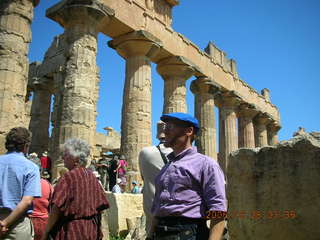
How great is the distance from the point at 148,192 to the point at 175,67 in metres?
13.8

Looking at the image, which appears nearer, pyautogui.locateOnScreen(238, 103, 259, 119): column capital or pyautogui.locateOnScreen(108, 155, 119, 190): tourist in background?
pyautogui.locateOnScreen(108, 155, 119, 190): tourist in background

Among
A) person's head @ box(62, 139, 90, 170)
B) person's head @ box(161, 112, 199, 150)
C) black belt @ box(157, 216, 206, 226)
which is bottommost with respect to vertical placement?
black belt @ box(157, 216, 206, 226)

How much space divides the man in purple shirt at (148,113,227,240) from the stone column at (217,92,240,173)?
19278 mm

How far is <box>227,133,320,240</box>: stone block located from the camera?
3053 millimetres

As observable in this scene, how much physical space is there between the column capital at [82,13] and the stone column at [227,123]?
11.4m

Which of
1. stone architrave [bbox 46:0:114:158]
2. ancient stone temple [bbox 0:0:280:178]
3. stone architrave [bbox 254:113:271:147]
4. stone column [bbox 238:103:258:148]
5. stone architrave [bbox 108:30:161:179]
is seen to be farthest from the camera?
stone architrave [bbox 254:113:271:147]

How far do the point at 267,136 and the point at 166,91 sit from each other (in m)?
15.1

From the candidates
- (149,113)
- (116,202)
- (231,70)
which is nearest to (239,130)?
(231,70)

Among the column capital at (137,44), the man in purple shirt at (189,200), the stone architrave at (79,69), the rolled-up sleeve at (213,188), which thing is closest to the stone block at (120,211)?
the stone architrave at (79,69)

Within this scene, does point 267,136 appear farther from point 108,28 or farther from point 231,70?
point 108,28

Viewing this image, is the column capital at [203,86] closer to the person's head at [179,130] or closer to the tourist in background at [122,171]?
the tourist in background at [122,171]

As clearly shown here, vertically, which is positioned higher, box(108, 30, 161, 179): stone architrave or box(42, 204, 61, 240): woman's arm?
box(108, 30, 161, 179): stone architrave

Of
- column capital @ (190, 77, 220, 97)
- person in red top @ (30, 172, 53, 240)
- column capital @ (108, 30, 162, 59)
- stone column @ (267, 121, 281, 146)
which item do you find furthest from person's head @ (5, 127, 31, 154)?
stone column @ (267, 121, 281, 146)

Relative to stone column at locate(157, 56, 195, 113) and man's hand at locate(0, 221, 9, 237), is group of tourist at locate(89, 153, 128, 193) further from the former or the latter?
man's hand at locate(0, 221, 9, 237)
